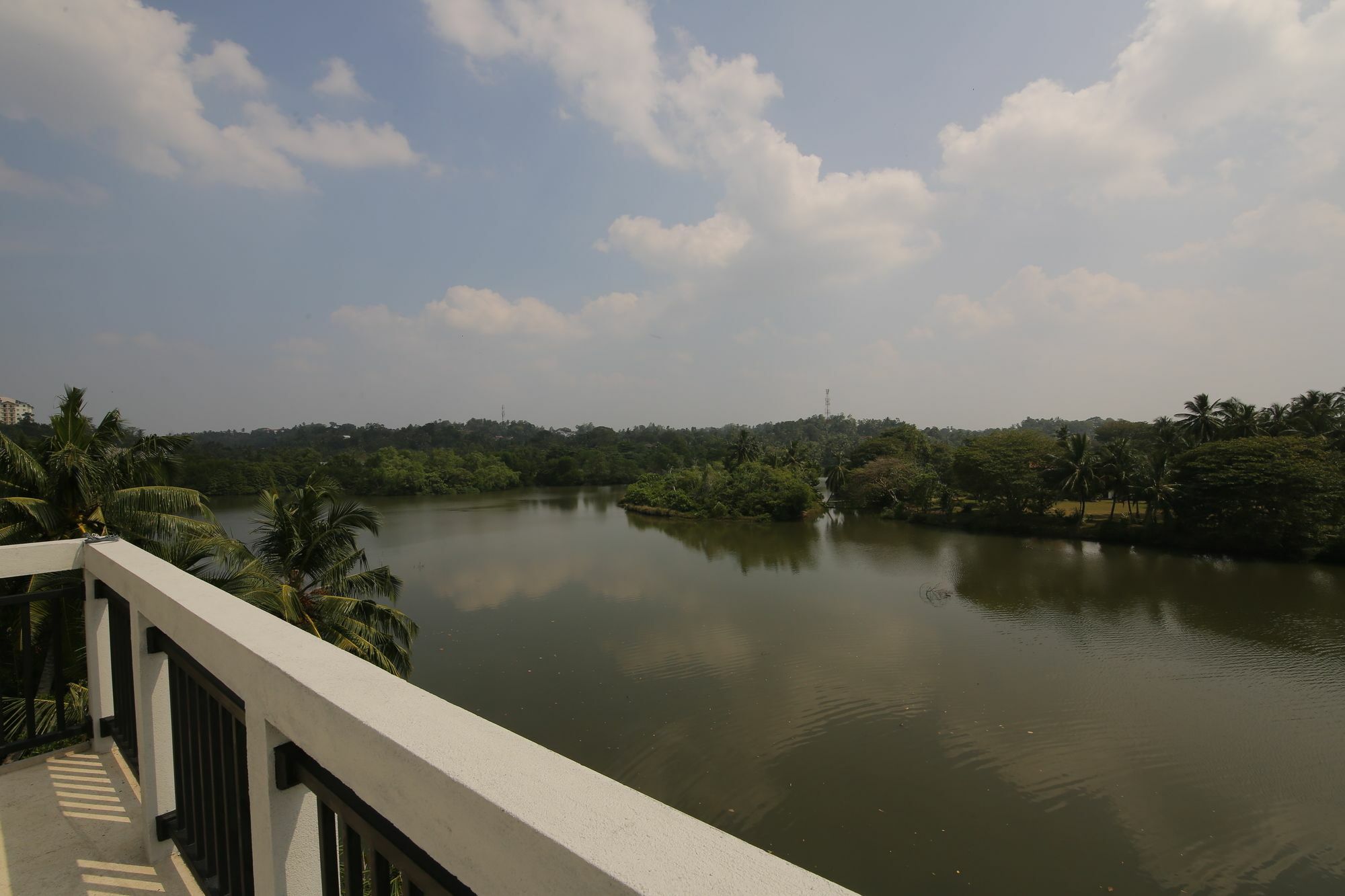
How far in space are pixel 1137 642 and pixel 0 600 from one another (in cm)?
1391

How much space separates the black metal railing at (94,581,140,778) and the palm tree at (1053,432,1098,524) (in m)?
24.3

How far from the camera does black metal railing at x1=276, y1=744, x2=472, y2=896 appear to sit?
2.31 feet

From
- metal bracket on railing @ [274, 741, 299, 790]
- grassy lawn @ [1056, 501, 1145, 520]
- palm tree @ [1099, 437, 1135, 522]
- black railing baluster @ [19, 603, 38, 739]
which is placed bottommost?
grassy lawn @ [1056, 501, 1145, 520]

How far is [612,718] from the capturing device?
8391 millimetres

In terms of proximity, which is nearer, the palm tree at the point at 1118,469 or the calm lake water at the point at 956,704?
the calm lake water at the point at 956,704

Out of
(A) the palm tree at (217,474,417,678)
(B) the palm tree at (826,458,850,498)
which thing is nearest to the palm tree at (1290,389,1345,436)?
(B) the palm tree at (826,458,850,498)

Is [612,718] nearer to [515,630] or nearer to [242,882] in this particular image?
[515,630]

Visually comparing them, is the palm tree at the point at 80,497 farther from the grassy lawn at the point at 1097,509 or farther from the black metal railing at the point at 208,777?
the grassy lawn at the point at 1097,509

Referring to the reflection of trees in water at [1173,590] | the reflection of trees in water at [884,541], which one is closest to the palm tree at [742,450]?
the reflection of trees in water at [884,541]

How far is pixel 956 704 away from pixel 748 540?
47.8 feet

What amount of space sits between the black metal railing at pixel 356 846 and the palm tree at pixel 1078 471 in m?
24.3

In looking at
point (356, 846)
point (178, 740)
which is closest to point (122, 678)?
point (178, 740)

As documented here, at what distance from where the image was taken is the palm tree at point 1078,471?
2081 centimetres

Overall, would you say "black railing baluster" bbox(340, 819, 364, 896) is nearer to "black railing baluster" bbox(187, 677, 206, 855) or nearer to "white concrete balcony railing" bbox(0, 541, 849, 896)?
"white concrete balcony railing" bbox(0, 541, 849, 896)
